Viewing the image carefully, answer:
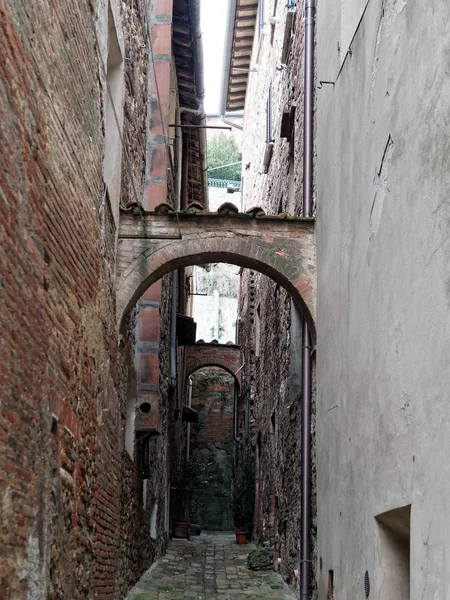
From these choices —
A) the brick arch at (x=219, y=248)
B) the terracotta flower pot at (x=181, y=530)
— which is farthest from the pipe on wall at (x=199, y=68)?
the terracotta flower pot at (x=181, y=530)

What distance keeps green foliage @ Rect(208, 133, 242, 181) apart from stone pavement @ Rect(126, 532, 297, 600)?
27053mm

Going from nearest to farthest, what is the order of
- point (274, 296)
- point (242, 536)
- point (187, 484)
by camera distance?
point (274, 296)
point (242, 536)
point (187, 484)

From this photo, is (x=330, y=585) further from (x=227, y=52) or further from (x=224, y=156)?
(x=224, y=156)

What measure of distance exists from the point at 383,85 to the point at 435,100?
1.18 metres

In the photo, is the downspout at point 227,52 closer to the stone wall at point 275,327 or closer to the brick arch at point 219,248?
the stone wall at point 275,327

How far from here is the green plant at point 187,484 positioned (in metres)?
17.7

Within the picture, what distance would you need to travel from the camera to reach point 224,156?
1558 inches

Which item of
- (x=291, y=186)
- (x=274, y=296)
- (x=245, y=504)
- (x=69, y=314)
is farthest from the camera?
(x=245, y=504)

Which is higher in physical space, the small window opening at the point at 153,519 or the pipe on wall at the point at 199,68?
the pipe on wall at the point at 199,68

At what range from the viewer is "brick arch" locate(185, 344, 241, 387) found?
22672 millimetres

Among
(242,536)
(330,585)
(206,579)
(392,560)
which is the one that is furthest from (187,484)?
(392,560)

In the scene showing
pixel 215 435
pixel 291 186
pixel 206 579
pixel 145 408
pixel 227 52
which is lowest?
pixel 206 579

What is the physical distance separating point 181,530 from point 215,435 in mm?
8758

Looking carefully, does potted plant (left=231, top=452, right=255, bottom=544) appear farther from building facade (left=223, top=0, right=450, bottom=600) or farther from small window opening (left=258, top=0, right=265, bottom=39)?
small window opening (left=258, top=0, right=265, bottom=39)
